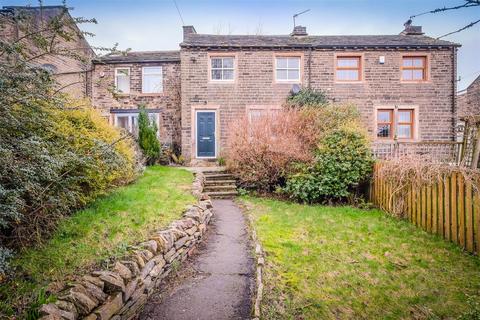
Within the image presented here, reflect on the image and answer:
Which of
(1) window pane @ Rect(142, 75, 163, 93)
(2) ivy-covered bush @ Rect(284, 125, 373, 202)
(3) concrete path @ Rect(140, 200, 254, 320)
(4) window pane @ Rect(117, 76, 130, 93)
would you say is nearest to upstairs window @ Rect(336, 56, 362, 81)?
(2) ivy-covered bush @ Rect(284, 125, 373, 202)

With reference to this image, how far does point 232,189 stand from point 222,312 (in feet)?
21.6

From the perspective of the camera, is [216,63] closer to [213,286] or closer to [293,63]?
[293,63]

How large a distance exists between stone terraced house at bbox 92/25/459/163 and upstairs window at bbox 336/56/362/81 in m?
0.05

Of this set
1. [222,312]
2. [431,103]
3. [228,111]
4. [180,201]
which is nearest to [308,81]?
[228,111]

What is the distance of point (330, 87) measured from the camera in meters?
15.1

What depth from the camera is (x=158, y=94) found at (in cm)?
1653

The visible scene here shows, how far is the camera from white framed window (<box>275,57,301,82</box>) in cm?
1511

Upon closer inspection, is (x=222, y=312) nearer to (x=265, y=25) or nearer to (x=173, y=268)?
(x=173, y=268)

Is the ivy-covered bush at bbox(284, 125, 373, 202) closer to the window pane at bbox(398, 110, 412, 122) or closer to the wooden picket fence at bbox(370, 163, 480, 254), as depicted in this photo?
the wooden picket fence at bbox(370, 163, 480, 254)

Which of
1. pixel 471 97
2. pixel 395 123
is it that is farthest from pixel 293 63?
pixel 471 97

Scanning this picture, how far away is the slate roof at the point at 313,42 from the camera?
14719mm

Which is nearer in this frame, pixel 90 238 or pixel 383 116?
pixel 90 238

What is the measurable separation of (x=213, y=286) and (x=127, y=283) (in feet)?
4.23

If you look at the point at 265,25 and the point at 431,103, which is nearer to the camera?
the point at 431,103
